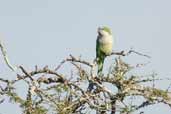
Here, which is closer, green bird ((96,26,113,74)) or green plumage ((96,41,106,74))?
green plumage ((96,41,106,74))

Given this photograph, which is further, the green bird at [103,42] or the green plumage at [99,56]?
the green bird at [103,42]

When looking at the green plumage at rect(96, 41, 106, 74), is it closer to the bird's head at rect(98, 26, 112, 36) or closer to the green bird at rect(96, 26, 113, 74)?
the green bird at rect(96, 26, 113, 74)

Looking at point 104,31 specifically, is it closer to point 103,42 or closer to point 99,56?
point 103,42

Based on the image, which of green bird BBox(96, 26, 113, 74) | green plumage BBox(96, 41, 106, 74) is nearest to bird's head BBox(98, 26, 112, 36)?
green bird BBox(96, 26, 113, 74)

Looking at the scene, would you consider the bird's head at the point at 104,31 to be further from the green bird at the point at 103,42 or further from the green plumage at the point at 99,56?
the green plumage at the point at 99,56

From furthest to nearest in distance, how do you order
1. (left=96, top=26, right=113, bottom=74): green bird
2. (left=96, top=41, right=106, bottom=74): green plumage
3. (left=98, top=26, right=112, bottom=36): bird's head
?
(left=98, top=26, right=112, bottom=36): bird's head < (left=96, top=26, right=113, bottom=74): green bird < (left=96, top=41, right=106, bottom=74): green plumage

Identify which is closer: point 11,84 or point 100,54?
point 11,84

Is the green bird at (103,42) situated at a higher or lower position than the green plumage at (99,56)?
higher

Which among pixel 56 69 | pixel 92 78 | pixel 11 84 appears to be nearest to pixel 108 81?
pixel 92 78

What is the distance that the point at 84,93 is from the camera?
7160mm

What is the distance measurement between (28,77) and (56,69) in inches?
17.7

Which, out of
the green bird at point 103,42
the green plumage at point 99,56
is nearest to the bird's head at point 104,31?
the green bird at point 103,42

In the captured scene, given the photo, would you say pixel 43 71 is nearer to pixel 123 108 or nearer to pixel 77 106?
pixel 77 106

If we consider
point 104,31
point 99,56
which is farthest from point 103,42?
point 99,56
